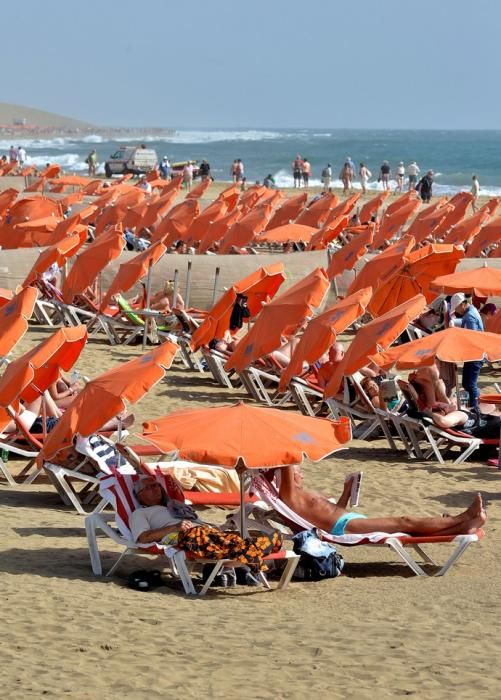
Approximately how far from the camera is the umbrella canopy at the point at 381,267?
13.8m

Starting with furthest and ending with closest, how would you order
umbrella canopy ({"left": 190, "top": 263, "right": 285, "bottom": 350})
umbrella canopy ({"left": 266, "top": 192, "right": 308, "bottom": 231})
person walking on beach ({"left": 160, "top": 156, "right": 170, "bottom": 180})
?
person walking on beach ({"left": 160, "top": 156, "right": 170, "bottom": 180}) < umbrella canopy ({"left": 266, "top": 192, "right": 308, "bottom": 231}) < umbrella canopy ({"left": 190, "top": 263, "right": 285, "bottom": 350})

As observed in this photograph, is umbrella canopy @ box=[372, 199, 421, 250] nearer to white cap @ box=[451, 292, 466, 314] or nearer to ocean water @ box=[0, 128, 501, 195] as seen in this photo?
white cap @ box=[451, 292, 466, 314]

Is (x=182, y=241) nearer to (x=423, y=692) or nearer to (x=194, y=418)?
Answer: (x=194, y=418)

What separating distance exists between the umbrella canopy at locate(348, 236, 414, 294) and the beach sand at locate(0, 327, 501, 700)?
6.36 meters

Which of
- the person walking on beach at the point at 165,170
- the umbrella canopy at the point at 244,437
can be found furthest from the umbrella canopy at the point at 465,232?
the person walking on beach at the point at 165,170

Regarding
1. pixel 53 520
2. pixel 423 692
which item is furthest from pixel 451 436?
pixel 423 692

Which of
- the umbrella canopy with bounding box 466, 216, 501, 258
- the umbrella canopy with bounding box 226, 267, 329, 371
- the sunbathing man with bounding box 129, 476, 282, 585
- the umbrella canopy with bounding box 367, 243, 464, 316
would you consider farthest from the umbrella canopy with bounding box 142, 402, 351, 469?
the umbrella canopy with bounding box 466, 216, 501, 258

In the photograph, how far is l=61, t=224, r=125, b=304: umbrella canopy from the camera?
14.4 metres

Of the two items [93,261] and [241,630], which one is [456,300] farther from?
[241,630]

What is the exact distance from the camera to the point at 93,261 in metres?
14.6

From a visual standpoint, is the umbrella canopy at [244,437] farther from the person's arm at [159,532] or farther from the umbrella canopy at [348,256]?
the umbrella canopy at [348,256]

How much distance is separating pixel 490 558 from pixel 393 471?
238 cm

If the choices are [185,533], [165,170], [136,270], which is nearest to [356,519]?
[185,533]

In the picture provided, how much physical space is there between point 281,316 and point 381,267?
3.20 m
